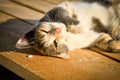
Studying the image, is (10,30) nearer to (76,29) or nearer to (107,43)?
(76,29)

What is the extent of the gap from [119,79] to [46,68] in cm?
36

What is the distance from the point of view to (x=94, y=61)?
5.23 ft

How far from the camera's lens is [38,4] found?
7.71 ft

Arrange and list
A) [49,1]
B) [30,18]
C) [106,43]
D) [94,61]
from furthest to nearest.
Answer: [49,1] → [30,18] → [106,43] → [94,61]

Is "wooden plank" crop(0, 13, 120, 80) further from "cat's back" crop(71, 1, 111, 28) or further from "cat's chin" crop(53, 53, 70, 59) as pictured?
"cat's back" crop(71, 1, 111, 28)

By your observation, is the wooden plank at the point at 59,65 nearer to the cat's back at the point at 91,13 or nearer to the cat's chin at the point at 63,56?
the cat's chin at the point at 63,56

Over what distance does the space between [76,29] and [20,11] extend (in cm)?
60

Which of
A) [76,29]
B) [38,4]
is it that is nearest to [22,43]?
[76,29]

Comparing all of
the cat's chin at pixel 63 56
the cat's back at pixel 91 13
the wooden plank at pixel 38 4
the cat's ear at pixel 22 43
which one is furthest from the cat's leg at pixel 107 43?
the wooden plank at pixel 38 4

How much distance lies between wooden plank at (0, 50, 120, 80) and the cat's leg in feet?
0.28

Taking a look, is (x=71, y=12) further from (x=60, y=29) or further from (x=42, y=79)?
(x=42, y=79)

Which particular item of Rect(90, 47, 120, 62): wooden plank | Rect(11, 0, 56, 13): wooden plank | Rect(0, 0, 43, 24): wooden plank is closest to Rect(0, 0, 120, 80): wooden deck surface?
Rect(90, 47, 120, 62): wooden plank

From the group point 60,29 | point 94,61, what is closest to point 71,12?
point 60,29

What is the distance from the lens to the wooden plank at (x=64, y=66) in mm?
1448
